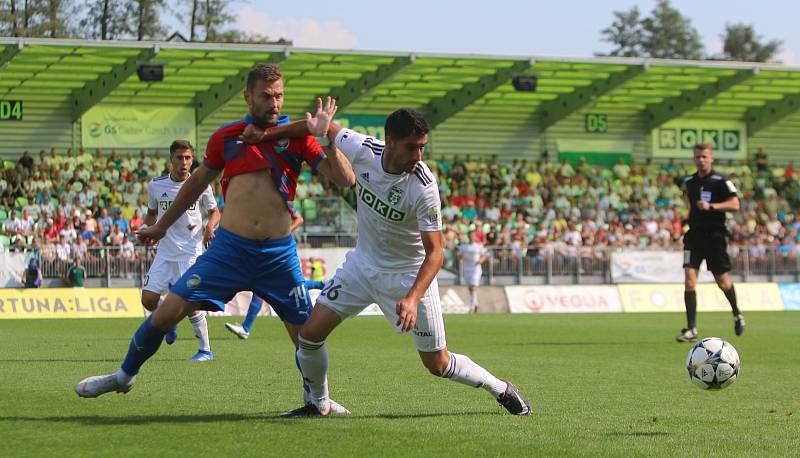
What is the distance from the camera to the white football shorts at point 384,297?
7.78 m

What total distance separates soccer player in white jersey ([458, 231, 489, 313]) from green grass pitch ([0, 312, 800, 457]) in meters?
13.3

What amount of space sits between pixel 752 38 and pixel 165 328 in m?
101

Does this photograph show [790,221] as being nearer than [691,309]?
No

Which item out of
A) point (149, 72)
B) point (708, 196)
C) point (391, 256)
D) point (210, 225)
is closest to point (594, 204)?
point (149, 72)

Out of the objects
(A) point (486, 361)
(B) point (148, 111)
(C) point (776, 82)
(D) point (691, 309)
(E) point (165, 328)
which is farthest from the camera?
(C) point (776, 82)

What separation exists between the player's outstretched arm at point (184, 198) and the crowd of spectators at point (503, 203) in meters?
19.7

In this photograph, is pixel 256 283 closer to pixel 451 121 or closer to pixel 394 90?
pixel 394 90

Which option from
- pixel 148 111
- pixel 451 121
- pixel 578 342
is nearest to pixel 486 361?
pixel 578 342

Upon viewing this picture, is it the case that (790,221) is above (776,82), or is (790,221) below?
below

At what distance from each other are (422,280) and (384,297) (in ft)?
1.96

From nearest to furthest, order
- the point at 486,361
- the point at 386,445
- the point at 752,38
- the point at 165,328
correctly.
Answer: the point at 386,445 → the point at 165,328 → the point at 486,361 → the point at 752,38

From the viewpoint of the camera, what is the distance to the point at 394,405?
884 cm

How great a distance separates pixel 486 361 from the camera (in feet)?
44.6

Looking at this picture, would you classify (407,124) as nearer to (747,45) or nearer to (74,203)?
(74,203)
